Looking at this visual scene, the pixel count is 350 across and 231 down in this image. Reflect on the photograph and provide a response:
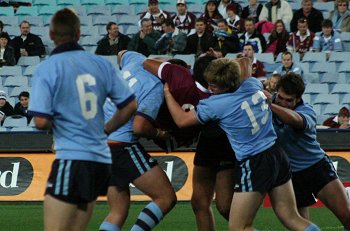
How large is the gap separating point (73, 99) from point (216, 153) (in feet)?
7.51

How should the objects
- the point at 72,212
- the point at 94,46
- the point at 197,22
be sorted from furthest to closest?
the point at 94,46, the point at 197,22, the point at 72,212

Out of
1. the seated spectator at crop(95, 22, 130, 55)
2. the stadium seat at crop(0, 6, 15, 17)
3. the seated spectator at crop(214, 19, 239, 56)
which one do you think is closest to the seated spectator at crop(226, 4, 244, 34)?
the seated spectator at crop(214, 19, 239, 56)

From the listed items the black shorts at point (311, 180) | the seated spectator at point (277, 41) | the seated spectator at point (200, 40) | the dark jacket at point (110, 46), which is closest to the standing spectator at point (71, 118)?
the black shorts at point (311, 180)

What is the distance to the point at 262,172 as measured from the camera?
8250mm

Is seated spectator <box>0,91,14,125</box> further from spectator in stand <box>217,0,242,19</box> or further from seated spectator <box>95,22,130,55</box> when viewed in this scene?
spectator in stand <box>217,0,242,19</box>

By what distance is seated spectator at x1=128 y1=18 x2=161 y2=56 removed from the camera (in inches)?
730

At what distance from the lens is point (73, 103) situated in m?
6.87

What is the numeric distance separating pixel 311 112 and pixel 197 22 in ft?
30.9

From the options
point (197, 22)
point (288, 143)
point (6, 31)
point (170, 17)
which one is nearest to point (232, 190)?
point (288, 143)

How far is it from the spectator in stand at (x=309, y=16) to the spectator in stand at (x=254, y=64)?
1.88 meters

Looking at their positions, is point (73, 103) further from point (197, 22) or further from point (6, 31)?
point (6, 31)

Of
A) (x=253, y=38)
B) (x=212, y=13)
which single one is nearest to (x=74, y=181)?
(x=253, y=38)

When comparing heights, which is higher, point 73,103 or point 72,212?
point 73,103

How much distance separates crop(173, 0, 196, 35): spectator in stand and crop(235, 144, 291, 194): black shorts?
10864 millimetres
